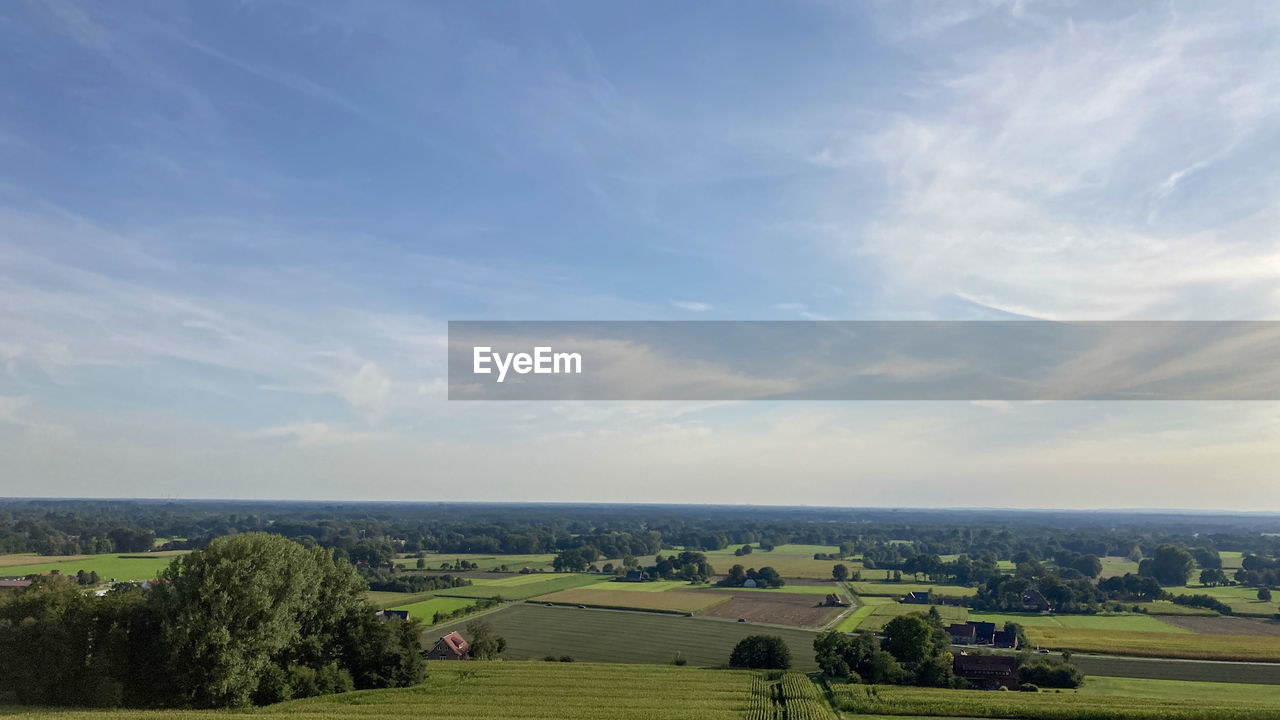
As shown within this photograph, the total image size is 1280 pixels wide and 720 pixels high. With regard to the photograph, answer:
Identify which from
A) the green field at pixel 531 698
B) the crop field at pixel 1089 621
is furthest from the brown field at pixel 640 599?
the green field at pixel 531 698

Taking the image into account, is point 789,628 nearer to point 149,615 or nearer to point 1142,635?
point 1142,635

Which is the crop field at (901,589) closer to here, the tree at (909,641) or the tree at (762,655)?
the tree at (909,641)

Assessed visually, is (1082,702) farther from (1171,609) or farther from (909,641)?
(1171,609)

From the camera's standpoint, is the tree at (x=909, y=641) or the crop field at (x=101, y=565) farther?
the crop field at (x=101, y=565)

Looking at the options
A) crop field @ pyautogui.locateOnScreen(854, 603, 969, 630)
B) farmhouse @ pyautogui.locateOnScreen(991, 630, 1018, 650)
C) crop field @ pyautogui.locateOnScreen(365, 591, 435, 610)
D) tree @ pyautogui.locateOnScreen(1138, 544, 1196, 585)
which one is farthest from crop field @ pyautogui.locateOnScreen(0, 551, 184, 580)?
tree @ pyautogui.locateOnScreen(1138, 544, 1196, 585)

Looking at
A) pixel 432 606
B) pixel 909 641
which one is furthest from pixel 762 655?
pixel 432 606

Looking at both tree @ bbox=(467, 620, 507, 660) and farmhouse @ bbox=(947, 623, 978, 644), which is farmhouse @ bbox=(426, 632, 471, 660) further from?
farmhouse @ bbox=(947, 623, 978, 644)

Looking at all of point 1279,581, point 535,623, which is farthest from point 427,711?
point 1279,581
